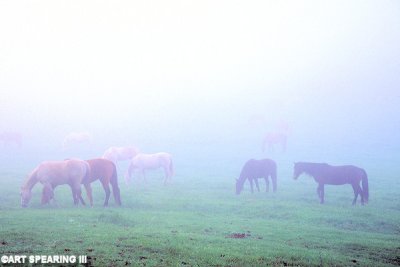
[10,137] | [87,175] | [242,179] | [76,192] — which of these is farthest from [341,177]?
[10,137]

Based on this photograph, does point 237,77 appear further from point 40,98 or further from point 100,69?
point 40,98

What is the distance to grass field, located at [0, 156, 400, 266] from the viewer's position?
10047 millimetres

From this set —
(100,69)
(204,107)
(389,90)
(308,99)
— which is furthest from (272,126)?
(100,69)

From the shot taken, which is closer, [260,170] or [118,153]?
[260,170]

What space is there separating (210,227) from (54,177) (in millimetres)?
9365

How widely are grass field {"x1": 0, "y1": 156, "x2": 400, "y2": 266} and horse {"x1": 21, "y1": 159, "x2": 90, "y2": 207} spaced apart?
69 cm

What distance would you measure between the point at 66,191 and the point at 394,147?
46.0 metres

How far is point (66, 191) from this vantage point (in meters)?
23.2

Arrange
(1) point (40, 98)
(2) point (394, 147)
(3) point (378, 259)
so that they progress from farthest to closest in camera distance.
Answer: (1) point (40, 98) < (2) point (394, 147) < (3) point (378, 259)

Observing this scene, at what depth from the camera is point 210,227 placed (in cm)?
1502

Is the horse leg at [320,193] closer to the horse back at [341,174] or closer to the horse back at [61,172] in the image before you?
the horse back at [341,174]

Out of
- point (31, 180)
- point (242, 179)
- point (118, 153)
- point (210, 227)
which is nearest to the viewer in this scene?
point (210, 227)

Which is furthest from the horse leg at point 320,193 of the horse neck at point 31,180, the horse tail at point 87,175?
the horse neck at point 31,180

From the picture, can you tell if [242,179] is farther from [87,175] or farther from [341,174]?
[87,175]
